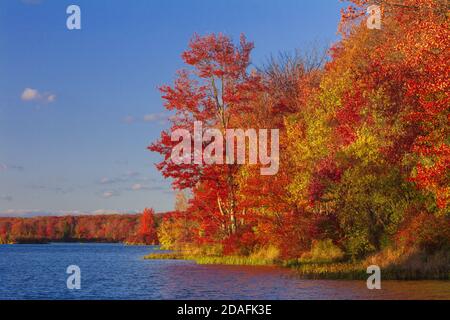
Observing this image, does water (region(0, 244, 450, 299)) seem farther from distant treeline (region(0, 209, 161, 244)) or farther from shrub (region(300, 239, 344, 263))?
distant treeline (region(0, 209, 161, 244))

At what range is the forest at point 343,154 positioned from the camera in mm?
25781

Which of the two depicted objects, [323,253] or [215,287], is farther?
[323,253]

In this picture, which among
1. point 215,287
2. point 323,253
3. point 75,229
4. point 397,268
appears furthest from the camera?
point 75,229

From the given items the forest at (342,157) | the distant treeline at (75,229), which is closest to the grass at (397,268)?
the forest at (342,157)

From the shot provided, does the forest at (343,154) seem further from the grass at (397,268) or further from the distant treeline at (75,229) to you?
the distant treeline at (75,229)

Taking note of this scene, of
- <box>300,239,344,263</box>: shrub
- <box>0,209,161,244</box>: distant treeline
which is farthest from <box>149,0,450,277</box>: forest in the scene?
<box>0,209,161,244</box>: distant treeline

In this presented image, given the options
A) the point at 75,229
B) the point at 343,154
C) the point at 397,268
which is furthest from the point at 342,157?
the point at 75,229

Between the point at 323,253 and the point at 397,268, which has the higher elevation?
the point at 323,253

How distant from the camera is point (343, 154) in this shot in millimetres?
32562

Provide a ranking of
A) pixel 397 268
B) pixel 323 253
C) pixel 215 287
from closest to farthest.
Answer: pixel 215 287 < pixel 397 268 < pixel 323 253

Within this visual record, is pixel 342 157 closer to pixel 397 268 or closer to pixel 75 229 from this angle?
pixel 397 268

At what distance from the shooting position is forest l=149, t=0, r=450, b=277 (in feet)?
84.6
